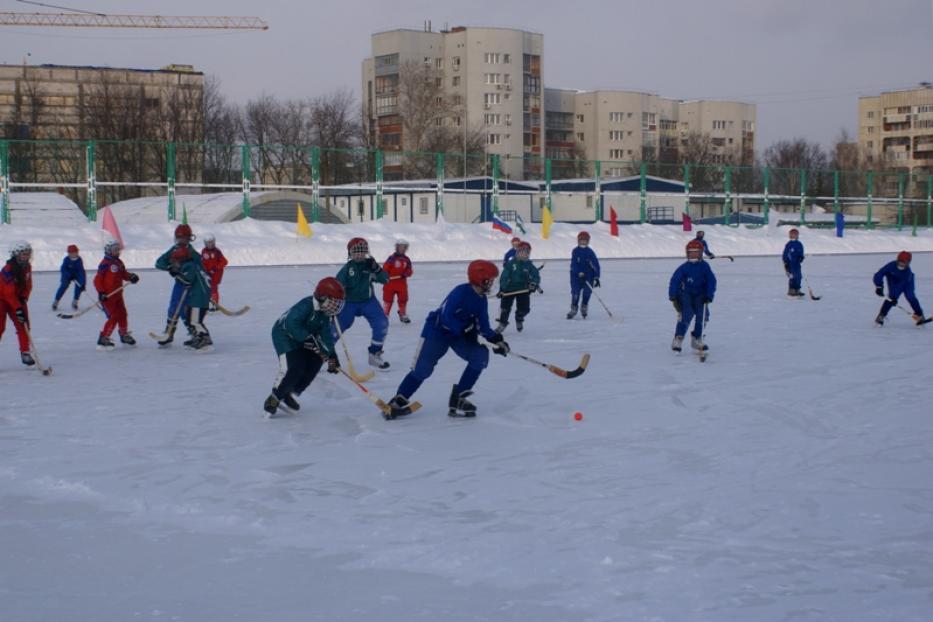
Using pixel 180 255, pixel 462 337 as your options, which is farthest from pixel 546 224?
pixel 462 337

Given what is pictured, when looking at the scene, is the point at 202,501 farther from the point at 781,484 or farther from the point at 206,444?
the point at 781,484

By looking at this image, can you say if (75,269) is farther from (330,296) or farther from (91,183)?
(91,183)

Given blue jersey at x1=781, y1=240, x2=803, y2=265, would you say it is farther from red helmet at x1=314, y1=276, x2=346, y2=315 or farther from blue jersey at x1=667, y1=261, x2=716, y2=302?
red helmet at x1=314, y1=276, x2=346, y2=315

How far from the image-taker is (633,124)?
104 m

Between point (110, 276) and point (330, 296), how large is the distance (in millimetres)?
4944

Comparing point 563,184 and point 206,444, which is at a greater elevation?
point 563,184

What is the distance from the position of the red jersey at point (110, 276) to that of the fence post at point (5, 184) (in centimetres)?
1702

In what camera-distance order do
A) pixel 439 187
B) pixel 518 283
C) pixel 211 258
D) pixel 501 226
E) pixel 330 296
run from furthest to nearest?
pixel 439 187 < pixel 501 226 < pixel 211 258 < pixel 518 283 < pixel 330 296

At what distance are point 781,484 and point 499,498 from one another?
1606 millimetres

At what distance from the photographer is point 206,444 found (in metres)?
6.75

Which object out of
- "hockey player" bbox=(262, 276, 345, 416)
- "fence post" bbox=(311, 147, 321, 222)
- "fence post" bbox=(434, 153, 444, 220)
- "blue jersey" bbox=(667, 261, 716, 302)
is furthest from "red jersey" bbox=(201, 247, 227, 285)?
"fence post" bbox=(434, 153, 444, 220)

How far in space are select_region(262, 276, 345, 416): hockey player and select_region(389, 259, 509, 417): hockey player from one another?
62 cm

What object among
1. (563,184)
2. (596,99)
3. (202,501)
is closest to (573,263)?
(202,501)

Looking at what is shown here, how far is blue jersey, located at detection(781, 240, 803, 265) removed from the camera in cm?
1698
